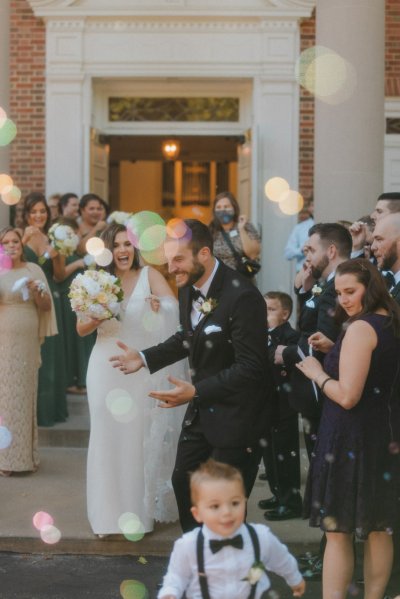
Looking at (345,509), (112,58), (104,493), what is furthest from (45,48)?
(345,509)

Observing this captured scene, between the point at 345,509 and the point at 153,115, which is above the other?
the point at 153,115

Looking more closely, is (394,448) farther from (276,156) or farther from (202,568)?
(276,156)

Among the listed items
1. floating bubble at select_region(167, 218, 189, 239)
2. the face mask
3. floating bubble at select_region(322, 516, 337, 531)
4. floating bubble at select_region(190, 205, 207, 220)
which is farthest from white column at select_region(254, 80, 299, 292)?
floating bubble at select_region(190, 205, 207, 220)

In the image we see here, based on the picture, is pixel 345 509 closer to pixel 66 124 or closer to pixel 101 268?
pixel 101 268

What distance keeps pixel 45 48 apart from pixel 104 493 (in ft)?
23.5

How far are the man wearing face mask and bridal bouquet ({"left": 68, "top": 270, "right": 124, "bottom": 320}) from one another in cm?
304

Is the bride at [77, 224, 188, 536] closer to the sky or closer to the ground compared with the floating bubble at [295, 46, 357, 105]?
closer to the ground

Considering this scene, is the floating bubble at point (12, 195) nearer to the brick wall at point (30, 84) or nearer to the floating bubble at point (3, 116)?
the brick wall at point (30, 84)

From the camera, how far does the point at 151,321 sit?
673 centimetres

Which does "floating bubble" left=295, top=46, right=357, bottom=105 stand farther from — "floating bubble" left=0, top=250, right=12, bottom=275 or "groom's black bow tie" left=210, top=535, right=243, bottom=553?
"groom's black bow tie" left=210, top=535, right=243, bottom=553

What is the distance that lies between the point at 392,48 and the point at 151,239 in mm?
4827

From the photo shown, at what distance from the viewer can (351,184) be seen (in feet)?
30.6

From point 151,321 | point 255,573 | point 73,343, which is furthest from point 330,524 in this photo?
point 73,343

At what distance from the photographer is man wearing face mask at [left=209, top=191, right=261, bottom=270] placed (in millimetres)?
9236
